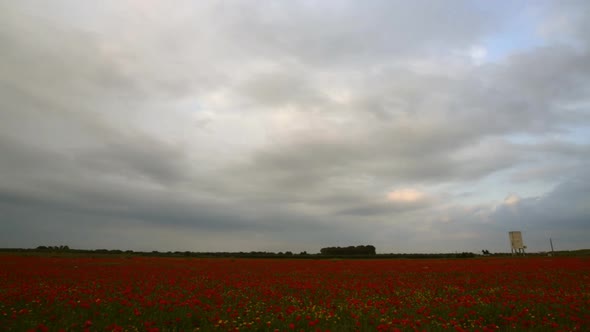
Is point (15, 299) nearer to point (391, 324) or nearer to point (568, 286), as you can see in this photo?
point (391, 324)

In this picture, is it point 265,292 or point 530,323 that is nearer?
point 530,323

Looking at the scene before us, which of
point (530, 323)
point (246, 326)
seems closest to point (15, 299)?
point (246, 326)

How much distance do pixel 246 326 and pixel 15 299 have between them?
7.97m

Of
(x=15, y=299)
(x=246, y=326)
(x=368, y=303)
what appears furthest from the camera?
(x=368, y=303)

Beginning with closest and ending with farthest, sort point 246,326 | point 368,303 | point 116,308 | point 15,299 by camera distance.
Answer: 1. point 246,326
2. point 116,308
3. point 15,299
4. point 368,303

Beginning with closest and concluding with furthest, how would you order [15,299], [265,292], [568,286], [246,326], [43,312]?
[246,326] < [43,312] < [15,299] < [265,292] < [568,286]

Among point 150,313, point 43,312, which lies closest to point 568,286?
point 150,313

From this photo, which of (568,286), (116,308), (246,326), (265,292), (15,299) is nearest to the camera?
(246,326)

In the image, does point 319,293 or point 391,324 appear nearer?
point 391,324

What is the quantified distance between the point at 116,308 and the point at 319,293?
7.71 m

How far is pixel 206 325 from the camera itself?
8.24 meters

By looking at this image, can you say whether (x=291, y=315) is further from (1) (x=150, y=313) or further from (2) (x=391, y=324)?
(1) (x=150, y=313)

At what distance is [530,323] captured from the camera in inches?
335

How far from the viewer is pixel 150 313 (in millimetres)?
9414
